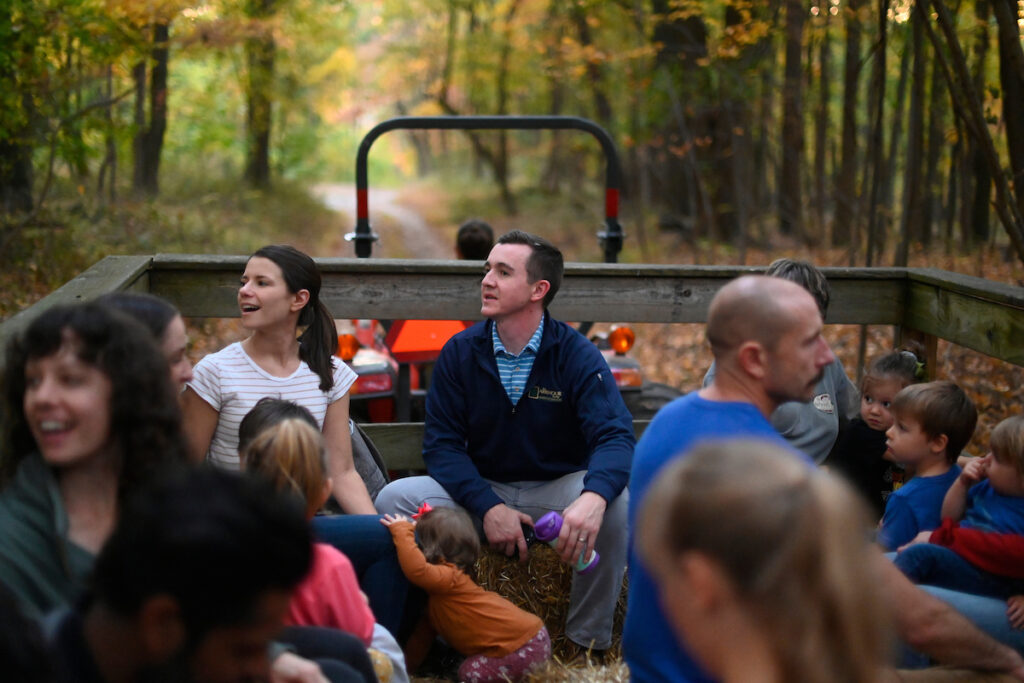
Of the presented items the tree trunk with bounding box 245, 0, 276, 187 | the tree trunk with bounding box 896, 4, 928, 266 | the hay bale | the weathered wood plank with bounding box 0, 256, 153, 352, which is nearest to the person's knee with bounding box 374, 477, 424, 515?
the hay bale

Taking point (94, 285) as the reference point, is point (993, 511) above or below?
below

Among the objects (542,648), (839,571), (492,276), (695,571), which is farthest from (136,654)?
(492,276)

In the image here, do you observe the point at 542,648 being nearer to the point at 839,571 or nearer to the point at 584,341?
the point at 584,341

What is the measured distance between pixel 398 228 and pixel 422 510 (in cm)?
1932

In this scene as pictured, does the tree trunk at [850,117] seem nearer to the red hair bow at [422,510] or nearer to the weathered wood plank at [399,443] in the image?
the weathered wood plank at [399,443]

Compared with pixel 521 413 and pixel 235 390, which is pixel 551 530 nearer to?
pixel 521 413

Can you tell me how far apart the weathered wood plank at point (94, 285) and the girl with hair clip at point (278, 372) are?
40cm

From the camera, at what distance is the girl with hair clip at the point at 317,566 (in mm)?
2217

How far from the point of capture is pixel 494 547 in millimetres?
3404

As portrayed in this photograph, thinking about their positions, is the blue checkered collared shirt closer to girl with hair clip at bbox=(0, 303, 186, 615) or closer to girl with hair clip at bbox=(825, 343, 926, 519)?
girl with hair clip at bbox=(825, 343, 926, 519)

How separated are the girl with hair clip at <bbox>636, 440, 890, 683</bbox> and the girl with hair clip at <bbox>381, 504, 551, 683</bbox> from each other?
166 cm

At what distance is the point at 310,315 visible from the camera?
11.1ft

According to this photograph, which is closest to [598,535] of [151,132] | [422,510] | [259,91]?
[422,510]

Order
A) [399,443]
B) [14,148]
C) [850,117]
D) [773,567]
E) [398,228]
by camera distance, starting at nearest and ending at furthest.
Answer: [773,567] → [399,443] → [14,148] → [850,117] → [398,228]
